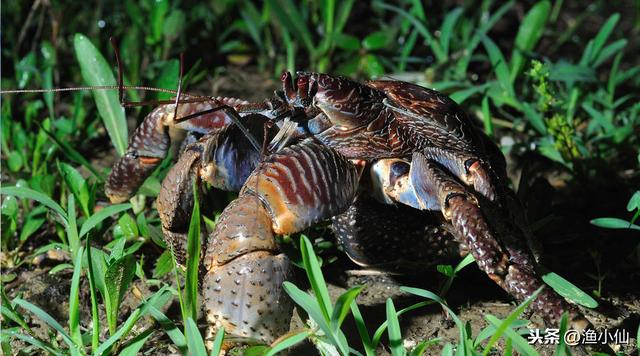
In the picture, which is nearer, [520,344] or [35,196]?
[520,344]

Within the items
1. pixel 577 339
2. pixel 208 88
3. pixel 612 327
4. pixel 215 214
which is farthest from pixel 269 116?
pixel 208 88

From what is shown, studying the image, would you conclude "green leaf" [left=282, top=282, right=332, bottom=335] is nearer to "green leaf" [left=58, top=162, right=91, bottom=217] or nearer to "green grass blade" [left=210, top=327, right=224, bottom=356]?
"green grass blade" [left=210, top=327, right=224, bottom=356]

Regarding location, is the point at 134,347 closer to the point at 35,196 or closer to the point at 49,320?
the point at 49,320

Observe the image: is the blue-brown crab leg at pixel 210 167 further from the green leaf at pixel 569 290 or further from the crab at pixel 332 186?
the green leaf at pixel 569 290

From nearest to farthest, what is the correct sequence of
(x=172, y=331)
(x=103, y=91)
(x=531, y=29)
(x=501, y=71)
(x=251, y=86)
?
1. (x=172, y=331)
2. (x=103, y=91)
3. (x=501, y=71)
4. (x=531, y=29)
5. (x=251, y=86)

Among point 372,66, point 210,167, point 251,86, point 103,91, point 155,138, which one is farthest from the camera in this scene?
point 251,86

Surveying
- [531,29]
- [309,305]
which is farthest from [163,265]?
[531,29]

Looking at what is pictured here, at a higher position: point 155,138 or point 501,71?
point 155,138
